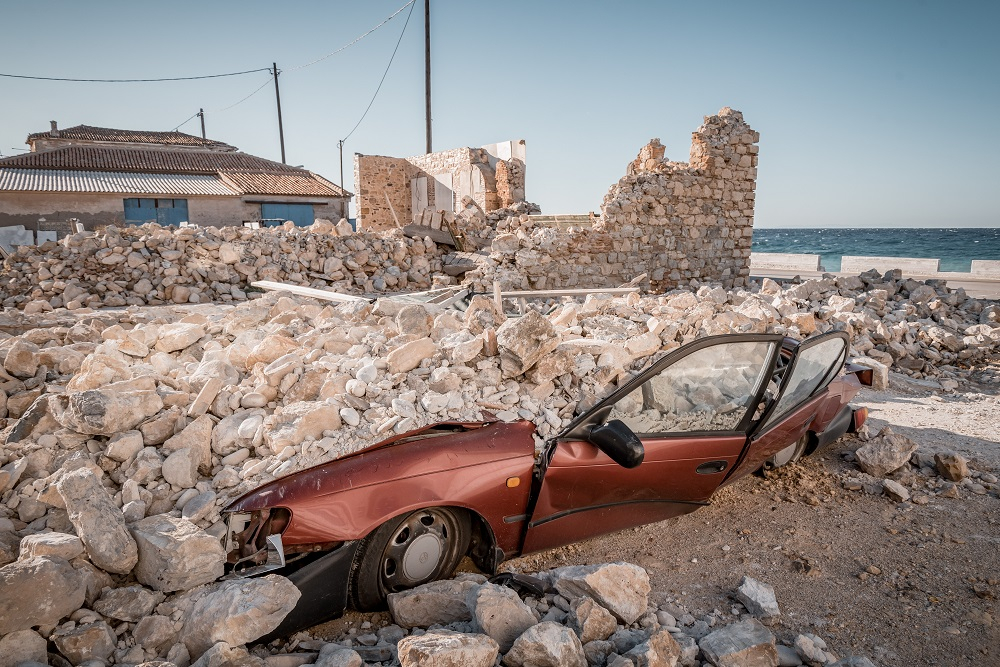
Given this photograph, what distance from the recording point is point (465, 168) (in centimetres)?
2156

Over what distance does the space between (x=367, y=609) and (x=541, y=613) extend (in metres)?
0.82

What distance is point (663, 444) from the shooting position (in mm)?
3199

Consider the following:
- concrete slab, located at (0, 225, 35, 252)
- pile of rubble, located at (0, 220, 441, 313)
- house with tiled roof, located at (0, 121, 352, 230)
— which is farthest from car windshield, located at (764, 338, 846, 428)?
house with tiled roof, located at (0, 121, 352, 230)

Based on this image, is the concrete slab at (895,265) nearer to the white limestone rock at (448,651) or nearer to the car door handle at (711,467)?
the car door handle at (711,467)

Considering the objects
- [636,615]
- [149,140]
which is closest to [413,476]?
[636,615]

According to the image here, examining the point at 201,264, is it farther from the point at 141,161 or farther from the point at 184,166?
the point at 141,161

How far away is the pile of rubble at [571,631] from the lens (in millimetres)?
2131

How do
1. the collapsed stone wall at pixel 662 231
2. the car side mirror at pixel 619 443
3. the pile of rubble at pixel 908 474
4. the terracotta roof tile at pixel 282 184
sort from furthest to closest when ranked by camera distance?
the terracotta roof tile at pixel 282 184 < the collapsed stone wall at pixel 662 231 < the pile of rubble at pixel 908 474 < the car side mirror at pixel 619 443

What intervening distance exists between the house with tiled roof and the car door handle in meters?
24.8

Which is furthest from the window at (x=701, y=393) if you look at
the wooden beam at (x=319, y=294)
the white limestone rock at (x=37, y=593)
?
the wooden beam at (x=319, y=294)

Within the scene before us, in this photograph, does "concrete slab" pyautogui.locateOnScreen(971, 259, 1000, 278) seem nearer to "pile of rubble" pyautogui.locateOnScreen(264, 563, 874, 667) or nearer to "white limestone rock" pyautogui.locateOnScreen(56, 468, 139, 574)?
"pile of rubble" pyautogui.locateOnScreen(264, 563, 874, 667)

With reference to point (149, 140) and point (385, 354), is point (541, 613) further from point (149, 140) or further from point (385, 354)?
point (149, 140)

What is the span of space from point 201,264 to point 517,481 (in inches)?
548

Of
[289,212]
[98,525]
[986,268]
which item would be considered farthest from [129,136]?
[986,268]
